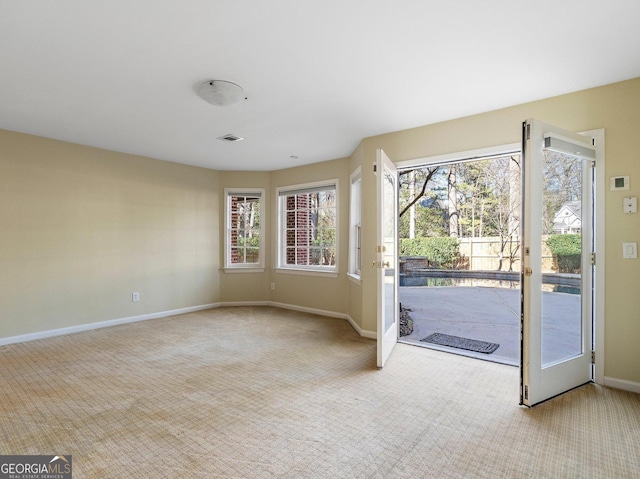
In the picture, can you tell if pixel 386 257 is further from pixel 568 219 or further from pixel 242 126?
pixel 242 126

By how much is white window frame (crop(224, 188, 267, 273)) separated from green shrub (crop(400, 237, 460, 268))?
686 centimetres

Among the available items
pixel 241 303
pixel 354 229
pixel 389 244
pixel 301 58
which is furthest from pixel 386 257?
pixel 241 303

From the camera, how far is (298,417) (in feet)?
7.34

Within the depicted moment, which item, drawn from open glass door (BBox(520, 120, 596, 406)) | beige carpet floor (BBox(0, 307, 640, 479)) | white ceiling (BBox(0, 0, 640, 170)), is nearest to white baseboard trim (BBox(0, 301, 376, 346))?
beige carpet floor (BBox(0, 307, 640, 479))

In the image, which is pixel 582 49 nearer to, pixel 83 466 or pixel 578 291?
pixel 578 291

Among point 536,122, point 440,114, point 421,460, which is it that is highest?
point 440,114

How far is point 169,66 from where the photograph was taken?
7.82 ft

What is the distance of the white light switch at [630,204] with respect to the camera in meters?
2.57

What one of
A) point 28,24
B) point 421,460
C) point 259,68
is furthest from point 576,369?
point 28,24

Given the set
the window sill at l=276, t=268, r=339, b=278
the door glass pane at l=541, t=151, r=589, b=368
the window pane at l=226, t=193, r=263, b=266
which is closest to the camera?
the door glass pane at l=541, t=151, r=589, b=368

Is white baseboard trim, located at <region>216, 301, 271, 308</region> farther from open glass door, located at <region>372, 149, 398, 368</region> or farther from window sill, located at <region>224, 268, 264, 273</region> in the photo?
open glass door, located at <region>372, 149, 398, 368</region>

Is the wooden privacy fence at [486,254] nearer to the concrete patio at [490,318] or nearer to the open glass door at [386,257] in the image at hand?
the concrete patio at [490,318]

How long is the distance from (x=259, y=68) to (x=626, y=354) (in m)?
3.51

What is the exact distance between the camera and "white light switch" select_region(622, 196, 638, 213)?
2.57 meters
